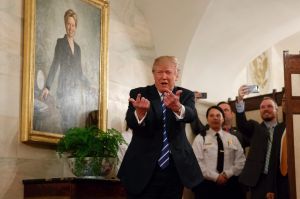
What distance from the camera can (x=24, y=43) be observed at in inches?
186

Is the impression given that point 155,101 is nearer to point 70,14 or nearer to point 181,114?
point 181,114

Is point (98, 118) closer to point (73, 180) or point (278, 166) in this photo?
point (73, 180)

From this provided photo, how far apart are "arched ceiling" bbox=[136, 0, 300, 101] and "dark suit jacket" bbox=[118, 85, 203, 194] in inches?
125

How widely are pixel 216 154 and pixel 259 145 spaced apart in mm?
423

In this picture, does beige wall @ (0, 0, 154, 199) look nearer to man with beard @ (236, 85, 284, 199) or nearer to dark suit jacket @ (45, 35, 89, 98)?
dark suit jacket @ (45, 35, 89, 98)

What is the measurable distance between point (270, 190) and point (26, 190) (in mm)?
2099

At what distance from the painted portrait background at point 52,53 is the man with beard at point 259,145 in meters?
1.43

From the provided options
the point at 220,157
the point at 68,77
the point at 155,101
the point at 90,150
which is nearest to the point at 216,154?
the point at 220,157

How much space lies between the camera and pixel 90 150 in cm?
462

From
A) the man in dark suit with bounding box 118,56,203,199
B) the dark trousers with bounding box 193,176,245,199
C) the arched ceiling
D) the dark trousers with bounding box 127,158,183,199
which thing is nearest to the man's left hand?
the man in dark suit with bounding box 118,56,203,199

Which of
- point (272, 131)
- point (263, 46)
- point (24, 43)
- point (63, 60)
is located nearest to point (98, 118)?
point (63, 60)

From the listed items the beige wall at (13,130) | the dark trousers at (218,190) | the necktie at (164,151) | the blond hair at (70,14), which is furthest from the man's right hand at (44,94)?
the necktie at (164,151)

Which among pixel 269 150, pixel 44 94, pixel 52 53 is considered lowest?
pixel 269 150

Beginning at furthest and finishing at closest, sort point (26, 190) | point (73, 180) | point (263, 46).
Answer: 1. point (263, 46)
2. point (26, 190)
3. point (73, 180)
